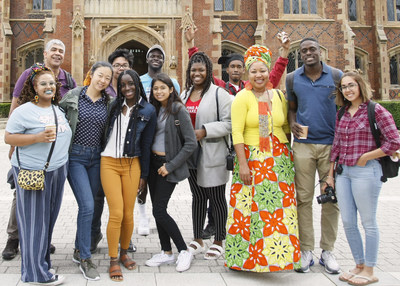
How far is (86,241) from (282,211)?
190 centimetres

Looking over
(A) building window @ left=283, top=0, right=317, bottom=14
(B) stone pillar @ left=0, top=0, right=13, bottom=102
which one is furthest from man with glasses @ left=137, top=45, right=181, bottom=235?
(B) stone pillar @ left=0, top=0, right=13, bottom=102

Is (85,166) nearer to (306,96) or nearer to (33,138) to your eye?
(33,138)

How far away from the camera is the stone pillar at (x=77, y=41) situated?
13898 mm

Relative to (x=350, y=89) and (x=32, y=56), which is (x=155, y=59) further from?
(x=32, y=56)

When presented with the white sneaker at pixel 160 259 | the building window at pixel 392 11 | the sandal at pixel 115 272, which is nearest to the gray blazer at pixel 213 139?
the white sneaker at pixel 160 259

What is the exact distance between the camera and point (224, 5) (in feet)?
67.6

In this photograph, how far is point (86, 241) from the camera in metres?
3.29

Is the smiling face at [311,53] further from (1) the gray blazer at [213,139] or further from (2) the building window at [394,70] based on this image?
(2) the building window at [394,70]

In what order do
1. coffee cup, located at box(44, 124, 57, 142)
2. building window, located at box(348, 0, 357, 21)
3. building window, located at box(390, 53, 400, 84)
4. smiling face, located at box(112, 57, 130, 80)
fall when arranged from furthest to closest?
building window, located at box(390, 53, 400, 84)
building window, located at box(348, 0, 357, 21)
smiling face, located at box(112, 57, 130, 80)
coffee cup, located at box(44, 124, 57, 142)

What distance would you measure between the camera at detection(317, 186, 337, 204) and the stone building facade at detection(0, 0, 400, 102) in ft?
37.6

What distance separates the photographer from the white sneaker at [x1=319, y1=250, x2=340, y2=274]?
11.0 feet

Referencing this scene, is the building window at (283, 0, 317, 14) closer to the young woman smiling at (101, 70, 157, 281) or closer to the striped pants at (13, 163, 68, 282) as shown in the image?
the young woman smiling at (101, 70, 157, 281)

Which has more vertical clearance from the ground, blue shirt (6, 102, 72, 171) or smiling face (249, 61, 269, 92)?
smiling face (249, 61, 269, 92)

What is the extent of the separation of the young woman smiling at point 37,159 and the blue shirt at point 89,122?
20cm
